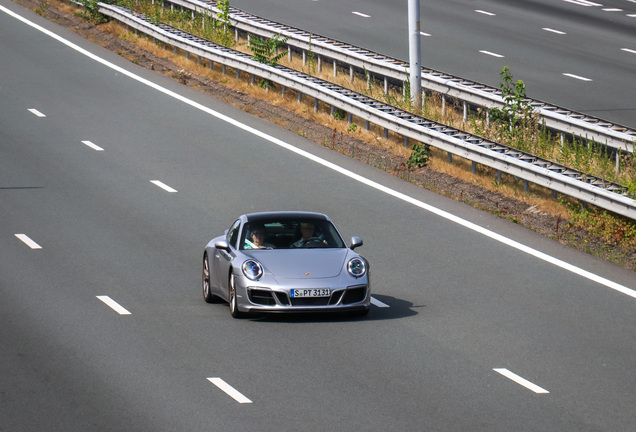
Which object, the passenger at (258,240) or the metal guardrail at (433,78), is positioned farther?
the metal guardrail at (433,78)

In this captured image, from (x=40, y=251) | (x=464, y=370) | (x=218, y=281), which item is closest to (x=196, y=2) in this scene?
(x=40, y=251)

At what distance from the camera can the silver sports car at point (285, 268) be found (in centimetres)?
1365

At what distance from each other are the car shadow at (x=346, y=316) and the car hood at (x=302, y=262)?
613mm

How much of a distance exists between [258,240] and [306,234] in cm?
63

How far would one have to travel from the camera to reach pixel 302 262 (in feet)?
46.2

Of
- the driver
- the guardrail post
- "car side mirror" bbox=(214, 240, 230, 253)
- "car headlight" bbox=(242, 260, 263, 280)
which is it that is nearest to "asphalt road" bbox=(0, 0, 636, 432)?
"car headlight" bbox=(242, 260, 263, 280)

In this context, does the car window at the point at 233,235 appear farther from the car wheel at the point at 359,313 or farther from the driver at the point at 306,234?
the car wheel at the point at 359,313

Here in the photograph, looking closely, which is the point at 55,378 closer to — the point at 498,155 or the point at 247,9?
the point at 498,155

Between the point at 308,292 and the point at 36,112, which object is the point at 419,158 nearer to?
the point at 308,292

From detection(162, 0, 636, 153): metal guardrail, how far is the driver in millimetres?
7492


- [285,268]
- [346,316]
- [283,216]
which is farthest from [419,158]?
[285,268]

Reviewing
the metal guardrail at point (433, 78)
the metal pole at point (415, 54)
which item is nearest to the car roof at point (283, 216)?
the metal guardrail at point (433, 78)

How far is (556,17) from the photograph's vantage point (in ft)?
140

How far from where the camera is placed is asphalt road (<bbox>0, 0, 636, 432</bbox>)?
10430 millimetres
